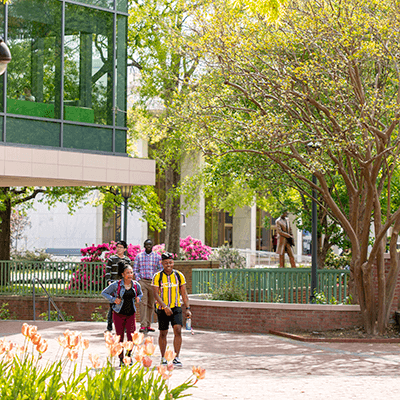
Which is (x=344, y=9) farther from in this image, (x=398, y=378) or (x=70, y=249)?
(x=70, y=249)

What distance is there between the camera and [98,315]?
1858 centimetres

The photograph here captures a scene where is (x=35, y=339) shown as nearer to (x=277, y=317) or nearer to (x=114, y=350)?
(x=114, y=350)

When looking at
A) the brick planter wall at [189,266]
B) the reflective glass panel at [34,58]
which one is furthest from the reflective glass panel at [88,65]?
the brick planter wall at [189,266]

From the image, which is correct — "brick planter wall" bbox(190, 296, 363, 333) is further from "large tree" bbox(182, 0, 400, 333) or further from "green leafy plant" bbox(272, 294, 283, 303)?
"green leafy plant" bbox(272, 294, 283, 303)

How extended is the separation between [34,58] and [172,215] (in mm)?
12033

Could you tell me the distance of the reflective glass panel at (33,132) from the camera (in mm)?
16547

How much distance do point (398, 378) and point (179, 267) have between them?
14.4 m

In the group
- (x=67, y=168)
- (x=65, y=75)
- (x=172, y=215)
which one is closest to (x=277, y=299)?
(x=67, y=168)

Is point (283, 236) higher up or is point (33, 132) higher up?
point (33, 132)

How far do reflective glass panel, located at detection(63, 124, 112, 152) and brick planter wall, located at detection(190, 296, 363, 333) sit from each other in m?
5.03

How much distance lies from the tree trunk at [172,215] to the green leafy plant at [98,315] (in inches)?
323

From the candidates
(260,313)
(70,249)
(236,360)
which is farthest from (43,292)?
(70,249)

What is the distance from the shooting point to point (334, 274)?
16.2 metres

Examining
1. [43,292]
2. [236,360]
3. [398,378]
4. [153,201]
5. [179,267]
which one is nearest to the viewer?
[398,378]
